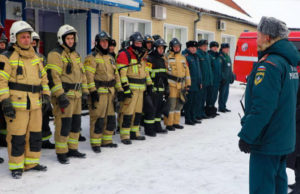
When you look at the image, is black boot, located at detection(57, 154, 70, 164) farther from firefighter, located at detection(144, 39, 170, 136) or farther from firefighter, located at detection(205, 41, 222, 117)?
firefighter, located at detection(205, 41, 222, 117)

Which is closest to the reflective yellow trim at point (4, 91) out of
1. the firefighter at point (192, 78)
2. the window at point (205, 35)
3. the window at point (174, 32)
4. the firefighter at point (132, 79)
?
the firefighter at point (132, 79)

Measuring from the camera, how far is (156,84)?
23.2ft

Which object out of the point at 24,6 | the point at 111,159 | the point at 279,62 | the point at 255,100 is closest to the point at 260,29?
the point at 279,62

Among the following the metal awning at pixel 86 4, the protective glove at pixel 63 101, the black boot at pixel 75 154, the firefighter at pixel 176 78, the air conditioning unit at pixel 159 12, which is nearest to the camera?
the protective glove at pixel 63 101

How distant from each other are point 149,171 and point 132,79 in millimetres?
2148

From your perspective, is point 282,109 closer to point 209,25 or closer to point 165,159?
point 165,159

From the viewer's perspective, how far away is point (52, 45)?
32.3 feet

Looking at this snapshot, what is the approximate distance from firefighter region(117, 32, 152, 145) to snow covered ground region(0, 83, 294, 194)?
47 centimetres

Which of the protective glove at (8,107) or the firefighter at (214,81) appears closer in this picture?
the protective glove at (8,107)

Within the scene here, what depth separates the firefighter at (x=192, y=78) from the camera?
26.8 feet

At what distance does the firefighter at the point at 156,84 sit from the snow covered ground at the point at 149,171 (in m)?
0.46

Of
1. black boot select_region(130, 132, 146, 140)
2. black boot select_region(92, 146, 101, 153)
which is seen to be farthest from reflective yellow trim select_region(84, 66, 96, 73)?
black boot select_region(130, 132, 146, 140)

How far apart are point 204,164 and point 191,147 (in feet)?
3.23

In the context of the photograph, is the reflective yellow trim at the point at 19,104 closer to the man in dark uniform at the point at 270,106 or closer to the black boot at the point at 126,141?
the black boot at the point at 126,141
